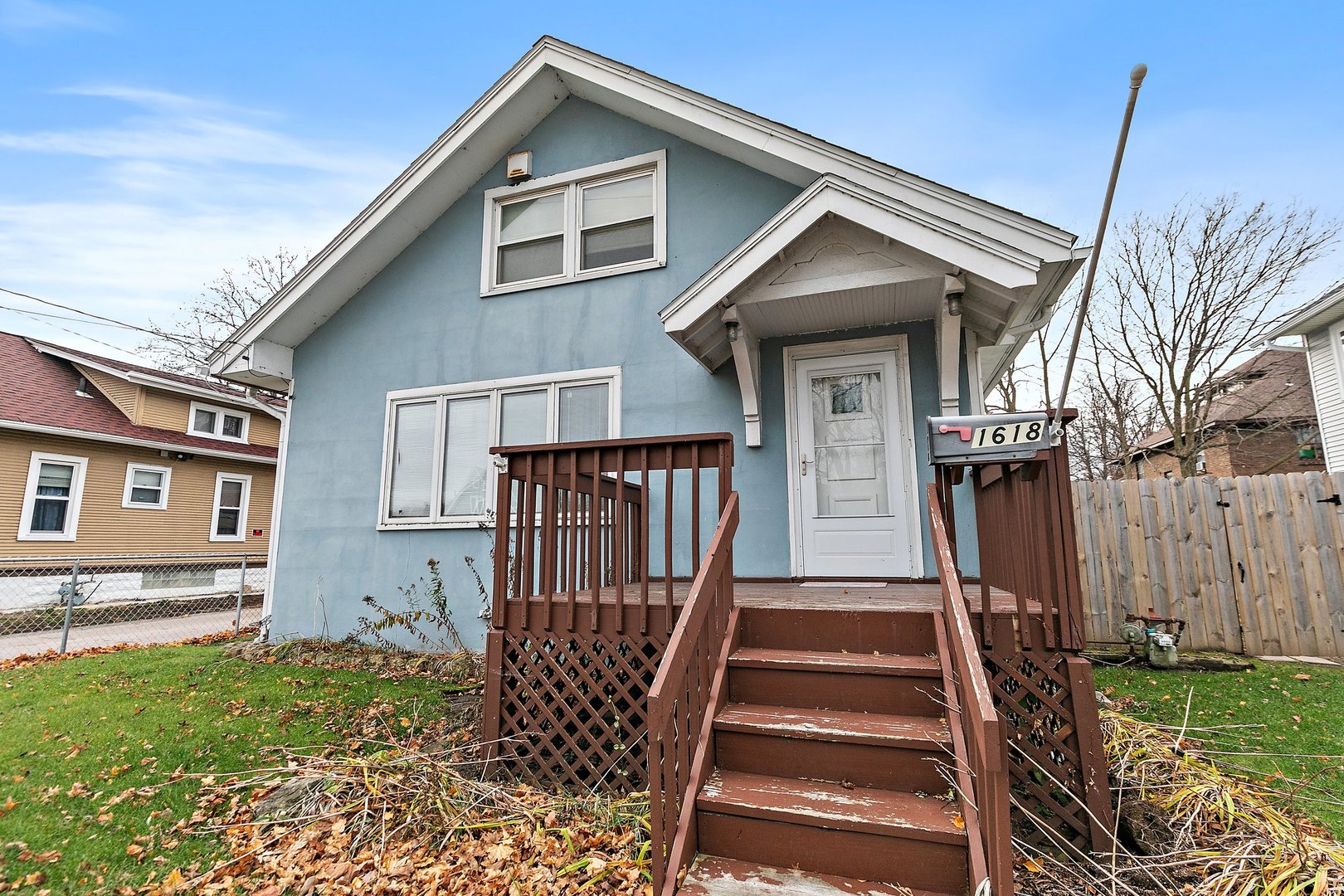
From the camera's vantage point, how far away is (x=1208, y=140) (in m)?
11.5

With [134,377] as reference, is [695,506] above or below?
below

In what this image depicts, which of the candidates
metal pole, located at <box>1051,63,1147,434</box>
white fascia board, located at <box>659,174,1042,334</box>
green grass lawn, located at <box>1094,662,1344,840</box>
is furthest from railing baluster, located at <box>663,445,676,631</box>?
green grass lawn, located at <box>1094,662,1344,840</box>

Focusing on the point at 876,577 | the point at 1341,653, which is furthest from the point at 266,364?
the point at 1341,653

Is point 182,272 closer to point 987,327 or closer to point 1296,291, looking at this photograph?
point 987,327

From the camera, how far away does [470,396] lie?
6.86m

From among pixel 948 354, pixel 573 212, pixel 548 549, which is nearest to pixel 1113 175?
pixel 548 549

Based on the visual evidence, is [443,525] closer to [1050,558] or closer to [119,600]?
[1050,558]

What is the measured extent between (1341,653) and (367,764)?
8.07 metres

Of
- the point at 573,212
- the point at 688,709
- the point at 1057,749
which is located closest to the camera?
the point at 688,709

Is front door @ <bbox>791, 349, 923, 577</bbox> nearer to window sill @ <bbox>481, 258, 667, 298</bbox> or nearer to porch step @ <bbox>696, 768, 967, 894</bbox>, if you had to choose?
window sill @ <bbox>481, 258, 667, 298</bbox>

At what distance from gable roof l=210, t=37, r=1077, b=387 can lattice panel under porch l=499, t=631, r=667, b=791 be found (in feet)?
13.2

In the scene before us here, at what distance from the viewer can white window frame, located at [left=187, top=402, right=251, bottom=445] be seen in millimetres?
14102

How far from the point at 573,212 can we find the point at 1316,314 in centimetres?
1203

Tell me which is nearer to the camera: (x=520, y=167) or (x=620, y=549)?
(x=620, y=549)
